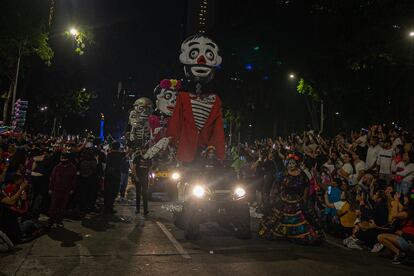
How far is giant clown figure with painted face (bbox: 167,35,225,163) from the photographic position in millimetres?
10164

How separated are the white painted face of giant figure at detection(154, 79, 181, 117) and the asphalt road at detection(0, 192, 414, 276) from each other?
12.1 metres

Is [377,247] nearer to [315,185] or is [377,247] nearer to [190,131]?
[315,185]

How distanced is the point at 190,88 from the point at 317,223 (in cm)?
439

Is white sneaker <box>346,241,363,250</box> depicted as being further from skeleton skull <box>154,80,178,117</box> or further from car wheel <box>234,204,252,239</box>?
skeleton skull <box>154,80,178,117</box>

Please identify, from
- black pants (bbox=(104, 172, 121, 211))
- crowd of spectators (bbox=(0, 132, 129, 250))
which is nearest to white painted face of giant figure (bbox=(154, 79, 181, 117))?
crowd of spectators (bbox=(0, 132, 129, 250))

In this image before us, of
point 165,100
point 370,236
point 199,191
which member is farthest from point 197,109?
point 165,100

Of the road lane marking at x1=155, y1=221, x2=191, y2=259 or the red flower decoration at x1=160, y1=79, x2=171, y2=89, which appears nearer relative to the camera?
the road lane marking at x1=155, y1=221, x2=191, y2=259

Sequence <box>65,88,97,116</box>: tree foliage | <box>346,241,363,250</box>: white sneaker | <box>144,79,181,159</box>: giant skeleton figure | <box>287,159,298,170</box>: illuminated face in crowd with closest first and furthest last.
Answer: <box>346,241,363,250</box>: white sneaker, <box>287,159,298,170</box>: illuminated face in crowd, <box>144,79,181,159</box>: giant skeleton figure, <box>65,88,97,116</box>: tree foliage

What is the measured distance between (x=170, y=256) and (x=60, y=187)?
3.77 metres

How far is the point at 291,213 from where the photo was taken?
9.04 meters

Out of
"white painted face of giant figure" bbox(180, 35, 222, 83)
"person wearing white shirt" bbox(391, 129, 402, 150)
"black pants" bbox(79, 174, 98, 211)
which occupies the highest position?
"white painted face of giant figure" bbox(180, 35, 222, 83)

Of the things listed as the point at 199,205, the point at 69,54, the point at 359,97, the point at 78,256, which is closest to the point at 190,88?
the point at 199,205

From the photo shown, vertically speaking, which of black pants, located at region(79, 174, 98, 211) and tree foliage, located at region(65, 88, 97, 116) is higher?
tree foliage, located at region(65, 88, 97, 116)

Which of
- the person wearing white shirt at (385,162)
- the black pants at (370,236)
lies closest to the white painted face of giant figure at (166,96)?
the person wearing white shirt at (385,162)
